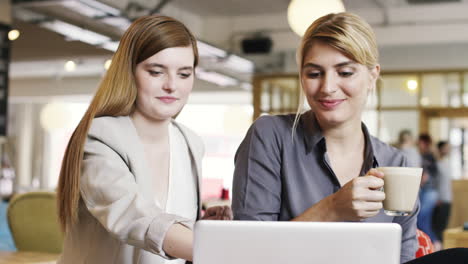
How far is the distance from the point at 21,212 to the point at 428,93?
9124 mm

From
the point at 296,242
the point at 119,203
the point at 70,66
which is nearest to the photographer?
the point at 296,242

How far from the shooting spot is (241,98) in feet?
50.1

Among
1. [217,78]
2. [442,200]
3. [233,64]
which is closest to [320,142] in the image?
[442,200]

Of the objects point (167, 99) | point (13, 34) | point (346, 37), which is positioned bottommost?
point (167, 99)

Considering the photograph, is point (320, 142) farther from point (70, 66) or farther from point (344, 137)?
point (70, 66)

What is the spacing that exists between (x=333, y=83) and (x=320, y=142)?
200mm

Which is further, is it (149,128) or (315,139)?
(315,139)

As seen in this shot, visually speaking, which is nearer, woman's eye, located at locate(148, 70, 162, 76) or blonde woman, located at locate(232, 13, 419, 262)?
woman's eye, located at locate(148, 70, 162, 76)

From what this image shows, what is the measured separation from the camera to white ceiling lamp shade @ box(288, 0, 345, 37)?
4.74 m

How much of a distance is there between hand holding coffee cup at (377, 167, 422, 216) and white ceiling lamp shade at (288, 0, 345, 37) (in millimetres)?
3382

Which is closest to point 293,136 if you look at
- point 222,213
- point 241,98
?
point 222,213

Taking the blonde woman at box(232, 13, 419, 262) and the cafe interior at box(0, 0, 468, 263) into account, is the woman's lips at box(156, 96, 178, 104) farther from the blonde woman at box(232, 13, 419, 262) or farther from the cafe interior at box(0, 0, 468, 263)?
the cafe interior at box(0, 0, 468, 263)

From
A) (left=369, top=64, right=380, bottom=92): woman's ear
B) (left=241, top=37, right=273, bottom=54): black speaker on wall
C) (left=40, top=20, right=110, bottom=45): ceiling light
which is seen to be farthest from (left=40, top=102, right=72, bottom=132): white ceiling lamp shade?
(left=369, top=64, right=380, bottom=92): woman's ear

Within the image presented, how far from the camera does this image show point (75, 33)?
24.9 feet
